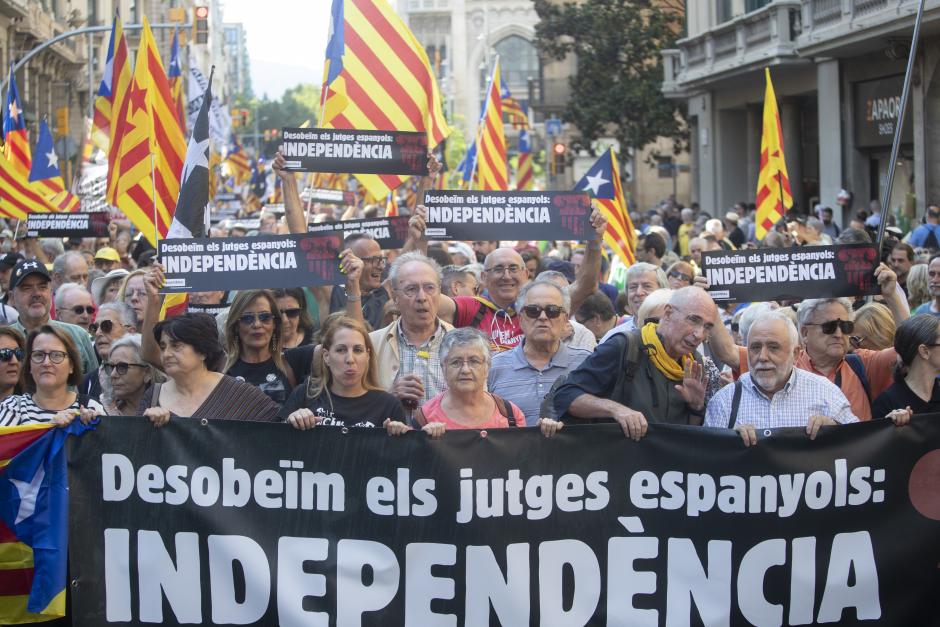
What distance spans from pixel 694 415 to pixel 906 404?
93 cm

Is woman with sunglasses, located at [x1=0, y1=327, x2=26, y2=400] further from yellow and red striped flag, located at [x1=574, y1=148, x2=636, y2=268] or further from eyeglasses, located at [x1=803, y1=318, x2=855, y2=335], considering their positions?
yellow and red striped flag, located at [x1=574, y1=148, x2=636, y2=268]

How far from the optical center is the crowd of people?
5625 millimetres

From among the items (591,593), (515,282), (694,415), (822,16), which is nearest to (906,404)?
(694,415)

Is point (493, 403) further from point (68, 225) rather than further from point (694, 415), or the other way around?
point (68, 225)

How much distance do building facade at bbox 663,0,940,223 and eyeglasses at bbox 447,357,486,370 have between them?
1168cm

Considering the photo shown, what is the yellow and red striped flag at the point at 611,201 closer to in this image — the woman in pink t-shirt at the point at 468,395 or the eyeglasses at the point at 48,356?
the woman in pink t-shirt at the point at 468,395

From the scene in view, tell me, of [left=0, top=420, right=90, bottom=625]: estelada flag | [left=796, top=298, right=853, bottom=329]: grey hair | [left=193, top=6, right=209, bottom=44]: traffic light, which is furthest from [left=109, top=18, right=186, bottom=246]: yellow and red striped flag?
[left=193, top=6, right=209, bottom=44]: traffic light

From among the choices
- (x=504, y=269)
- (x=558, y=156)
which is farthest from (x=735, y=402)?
(x=558, y=156)

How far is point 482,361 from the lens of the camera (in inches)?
223

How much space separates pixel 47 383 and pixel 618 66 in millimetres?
31876

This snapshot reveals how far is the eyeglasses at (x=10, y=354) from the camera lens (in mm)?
6145

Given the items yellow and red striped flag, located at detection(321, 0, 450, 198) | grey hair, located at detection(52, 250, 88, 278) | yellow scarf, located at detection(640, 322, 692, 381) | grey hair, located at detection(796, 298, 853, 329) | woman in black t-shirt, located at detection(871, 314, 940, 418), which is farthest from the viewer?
grey hair, located at detection(52, 250, 88, 278)

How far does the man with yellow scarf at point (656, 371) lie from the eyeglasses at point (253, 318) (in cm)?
172

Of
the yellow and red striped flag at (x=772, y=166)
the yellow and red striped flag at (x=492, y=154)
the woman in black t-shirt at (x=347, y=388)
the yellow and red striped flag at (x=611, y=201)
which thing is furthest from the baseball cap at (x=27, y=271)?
the yellow and red striped flag at (x=492, y=154)
